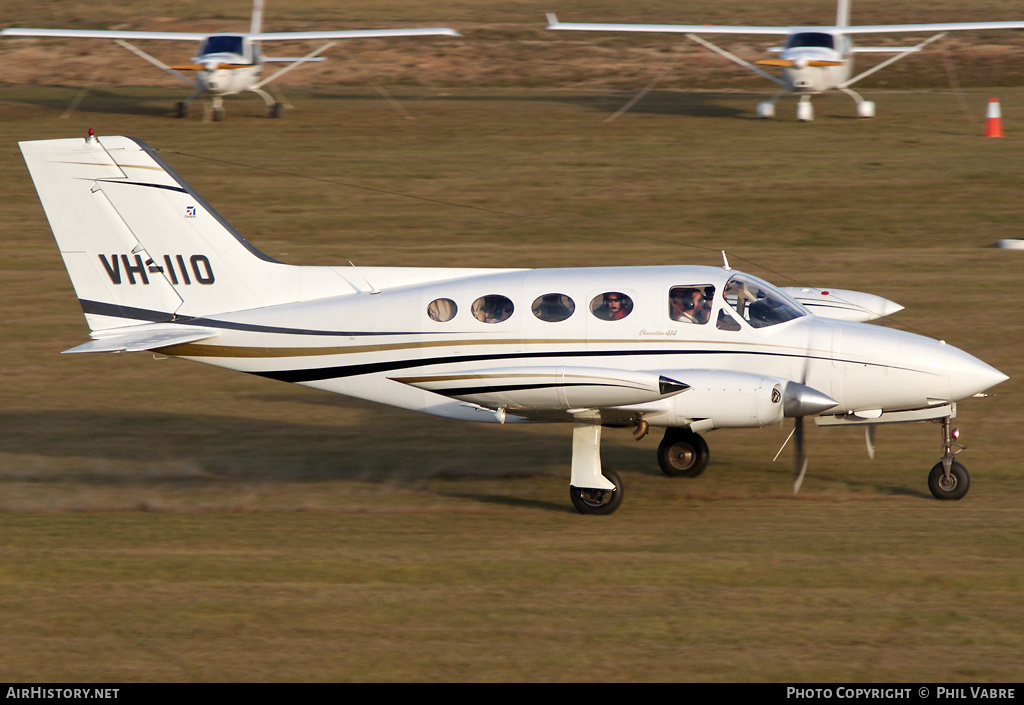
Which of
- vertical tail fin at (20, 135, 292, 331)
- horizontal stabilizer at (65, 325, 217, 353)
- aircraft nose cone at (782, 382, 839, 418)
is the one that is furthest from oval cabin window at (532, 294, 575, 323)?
horizontal stabilizer at (65, 325, 217, 353)

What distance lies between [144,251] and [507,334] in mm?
4976

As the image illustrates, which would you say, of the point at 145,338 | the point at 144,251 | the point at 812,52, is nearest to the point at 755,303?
the point at 145,338

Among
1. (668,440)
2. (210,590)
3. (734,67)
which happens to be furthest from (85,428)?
(734,67)

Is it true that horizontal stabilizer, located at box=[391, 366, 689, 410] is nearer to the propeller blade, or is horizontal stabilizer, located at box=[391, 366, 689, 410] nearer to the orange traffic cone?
the propeller blade

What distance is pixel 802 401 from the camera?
1268cm

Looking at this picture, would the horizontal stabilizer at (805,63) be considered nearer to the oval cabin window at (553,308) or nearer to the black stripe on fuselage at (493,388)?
the oval cabin window at (553,308)

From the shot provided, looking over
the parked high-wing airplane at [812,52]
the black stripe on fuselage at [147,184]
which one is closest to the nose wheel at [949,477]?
the black stripe on fuselage at [147,184]

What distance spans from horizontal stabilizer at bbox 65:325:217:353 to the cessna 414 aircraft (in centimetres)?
3

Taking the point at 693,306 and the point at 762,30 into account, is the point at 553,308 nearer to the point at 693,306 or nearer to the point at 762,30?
the point at 693,306

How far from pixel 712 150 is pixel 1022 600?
26.7m

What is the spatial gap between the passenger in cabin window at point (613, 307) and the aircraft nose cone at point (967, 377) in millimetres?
3728

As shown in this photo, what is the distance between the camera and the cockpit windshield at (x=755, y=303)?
13430 mm

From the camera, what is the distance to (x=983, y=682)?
335 inches

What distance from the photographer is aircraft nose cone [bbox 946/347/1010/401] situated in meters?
13.0
